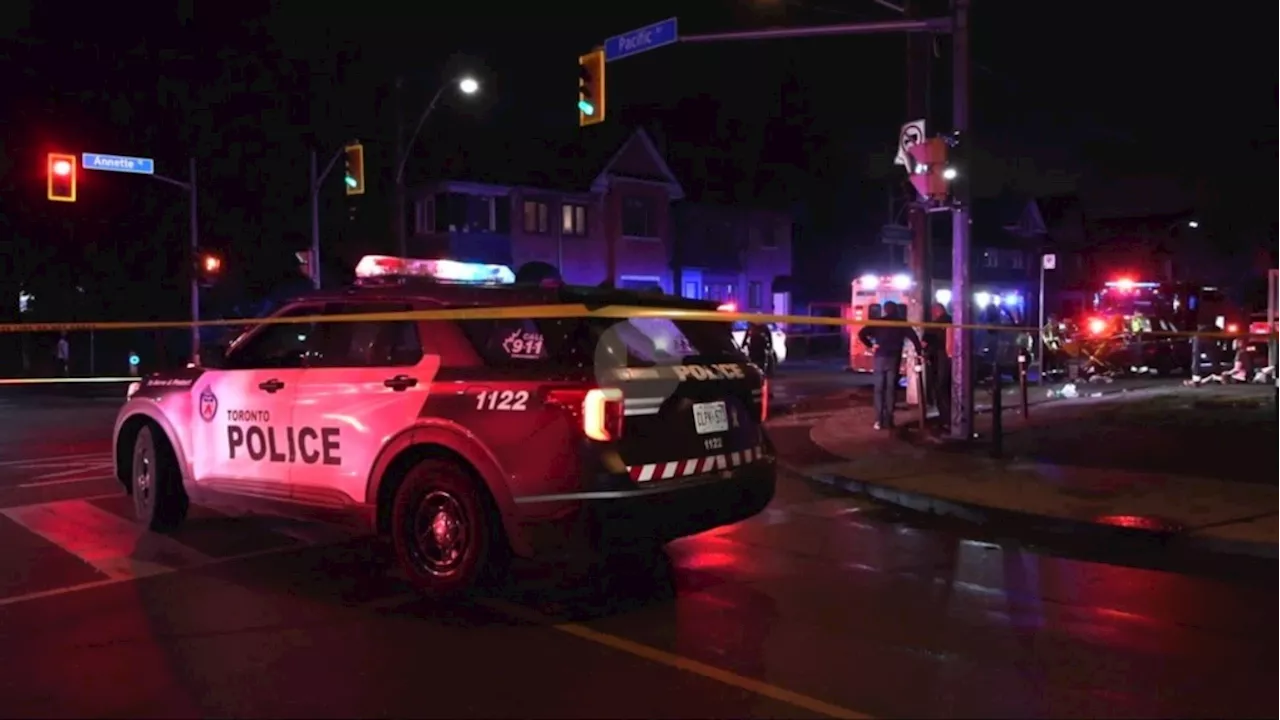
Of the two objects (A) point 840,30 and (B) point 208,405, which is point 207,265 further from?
(B) point 208,405

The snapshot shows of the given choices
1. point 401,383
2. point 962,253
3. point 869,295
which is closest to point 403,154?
point 869,295

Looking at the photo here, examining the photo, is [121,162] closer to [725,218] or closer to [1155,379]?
[1155,379]

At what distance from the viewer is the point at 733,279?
51844 millimetres

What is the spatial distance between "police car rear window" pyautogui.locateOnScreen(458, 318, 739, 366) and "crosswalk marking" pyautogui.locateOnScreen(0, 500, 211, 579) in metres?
2.69

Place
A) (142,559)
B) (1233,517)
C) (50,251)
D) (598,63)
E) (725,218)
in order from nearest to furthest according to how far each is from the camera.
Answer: (142,559) < (1233,517) < (598,63) < (50,251) < (725,218)

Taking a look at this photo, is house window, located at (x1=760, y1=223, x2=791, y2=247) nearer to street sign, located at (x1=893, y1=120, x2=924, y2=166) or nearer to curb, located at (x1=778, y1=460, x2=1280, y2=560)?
street sign, located at (x1=893, y1=120, x2=924, y2=166)

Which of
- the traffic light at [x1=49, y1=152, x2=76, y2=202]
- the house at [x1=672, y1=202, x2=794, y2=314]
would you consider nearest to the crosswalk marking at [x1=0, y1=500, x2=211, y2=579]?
the traffic light at [x1=49, y1=152, x2=76, y2=202]

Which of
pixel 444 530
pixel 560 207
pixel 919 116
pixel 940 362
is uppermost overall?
pixel 560 207

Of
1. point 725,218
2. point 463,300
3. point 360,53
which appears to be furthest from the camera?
point 725,218

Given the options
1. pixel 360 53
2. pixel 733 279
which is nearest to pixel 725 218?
pixel 733 279

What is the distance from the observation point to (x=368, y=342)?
727 centimetres

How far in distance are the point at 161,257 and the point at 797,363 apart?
21.3m

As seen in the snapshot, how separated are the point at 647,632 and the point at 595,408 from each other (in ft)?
3.92

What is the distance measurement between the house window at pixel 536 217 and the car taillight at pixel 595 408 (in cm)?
3692
